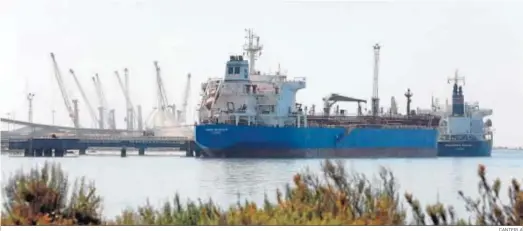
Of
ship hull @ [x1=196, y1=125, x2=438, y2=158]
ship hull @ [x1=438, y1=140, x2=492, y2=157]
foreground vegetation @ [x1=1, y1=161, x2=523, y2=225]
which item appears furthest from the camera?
ship hull @ [x1=438, y1=140, x2=492, y2=157]

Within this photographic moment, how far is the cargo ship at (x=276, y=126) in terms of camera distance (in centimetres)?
3956

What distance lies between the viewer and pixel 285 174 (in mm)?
26688

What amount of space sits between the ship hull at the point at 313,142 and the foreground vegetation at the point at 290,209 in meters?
28.5

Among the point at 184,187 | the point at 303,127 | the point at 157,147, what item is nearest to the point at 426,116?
the point at 303,127

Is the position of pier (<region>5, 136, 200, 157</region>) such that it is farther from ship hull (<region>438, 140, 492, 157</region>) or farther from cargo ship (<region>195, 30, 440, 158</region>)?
ship hull (<region>438, 140, 492, 157</region>)

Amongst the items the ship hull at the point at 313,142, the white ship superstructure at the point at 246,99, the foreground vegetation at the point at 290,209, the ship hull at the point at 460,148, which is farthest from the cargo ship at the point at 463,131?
the foreground vegetation at the point at 290,209

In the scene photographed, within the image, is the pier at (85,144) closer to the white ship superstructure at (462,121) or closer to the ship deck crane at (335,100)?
the ship deck crane at (335,100)

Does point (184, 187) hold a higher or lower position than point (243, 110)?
lower

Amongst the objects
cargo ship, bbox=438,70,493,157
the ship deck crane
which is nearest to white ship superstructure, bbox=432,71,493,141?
cargo ship, bbox=438,70,493,157

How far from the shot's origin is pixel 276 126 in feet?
135

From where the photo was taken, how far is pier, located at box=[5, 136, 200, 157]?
4909 cm
